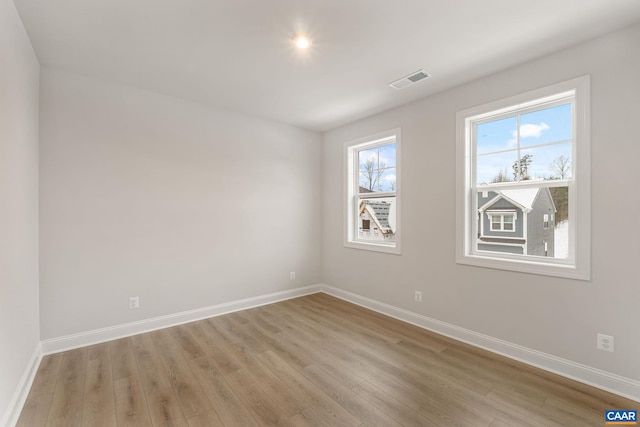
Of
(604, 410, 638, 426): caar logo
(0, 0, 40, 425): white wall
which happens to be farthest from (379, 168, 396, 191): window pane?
(0, 0, 40, 425): white wall

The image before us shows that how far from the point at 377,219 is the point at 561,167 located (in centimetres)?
216

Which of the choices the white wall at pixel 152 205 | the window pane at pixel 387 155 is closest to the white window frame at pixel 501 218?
the window pane at pixel 387 155

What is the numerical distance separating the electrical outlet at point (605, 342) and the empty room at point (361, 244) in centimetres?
1

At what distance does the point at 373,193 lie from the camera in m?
4.16

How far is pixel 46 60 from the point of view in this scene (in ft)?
8.50

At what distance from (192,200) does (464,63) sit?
3.30m

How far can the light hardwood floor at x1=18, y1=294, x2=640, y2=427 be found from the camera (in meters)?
1.87

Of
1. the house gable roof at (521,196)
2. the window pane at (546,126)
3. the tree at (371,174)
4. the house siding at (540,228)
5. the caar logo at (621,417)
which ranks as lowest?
the caar logo at (621,417)

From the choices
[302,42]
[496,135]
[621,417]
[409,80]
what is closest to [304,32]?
[302,42]

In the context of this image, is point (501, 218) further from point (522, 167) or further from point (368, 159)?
point (368, 159)

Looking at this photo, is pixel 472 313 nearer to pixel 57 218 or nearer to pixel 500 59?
pixel 500 59

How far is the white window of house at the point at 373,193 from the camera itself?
12.5 ft

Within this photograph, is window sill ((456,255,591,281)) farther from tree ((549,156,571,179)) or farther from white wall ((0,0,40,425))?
white wall ((0,0,40,425))

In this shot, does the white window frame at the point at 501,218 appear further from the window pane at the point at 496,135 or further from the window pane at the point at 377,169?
the window pane at the point at 377,169
